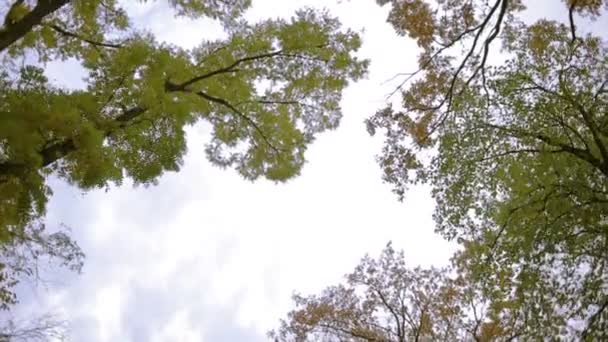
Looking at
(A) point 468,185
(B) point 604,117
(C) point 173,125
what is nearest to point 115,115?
(C) point 173,125

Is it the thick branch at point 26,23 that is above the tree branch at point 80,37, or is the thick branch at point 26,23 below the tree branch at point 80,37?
below

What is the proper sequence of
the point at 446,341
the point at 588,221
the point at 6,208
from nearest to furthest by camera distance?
the point at 6,208 < the point at 588,221 < the point at 446,341

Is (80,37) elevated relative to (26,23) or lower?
elevated

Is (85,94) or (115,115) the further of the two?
(115,115)

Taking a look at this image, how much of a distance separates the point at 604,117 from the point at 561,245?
1.50 metres

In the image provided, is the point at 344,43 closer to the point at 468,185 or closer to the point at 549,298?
the point at 468,185

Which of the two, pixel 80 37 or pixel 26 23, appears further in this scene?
pixel 80 37

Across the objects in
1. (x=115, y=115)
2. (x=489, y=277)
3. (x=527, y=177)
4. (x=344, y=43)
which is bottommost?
(x=489, y=277)

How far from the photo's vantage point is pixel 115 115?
5207 millimetres

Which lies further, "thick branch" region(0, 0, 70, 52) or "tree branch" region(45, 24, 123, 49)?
"tree branch" region(45, 24, 123, 49)

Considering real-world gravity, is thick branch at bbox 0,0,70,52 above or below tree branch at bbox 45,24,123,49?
below

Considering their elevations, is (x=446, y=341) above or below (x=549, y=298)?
above

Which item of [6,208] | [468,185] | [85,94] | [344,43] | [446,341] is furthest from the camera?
[446,341]

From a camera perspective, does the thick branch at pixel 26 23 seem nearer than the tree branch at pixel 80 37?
Yes
